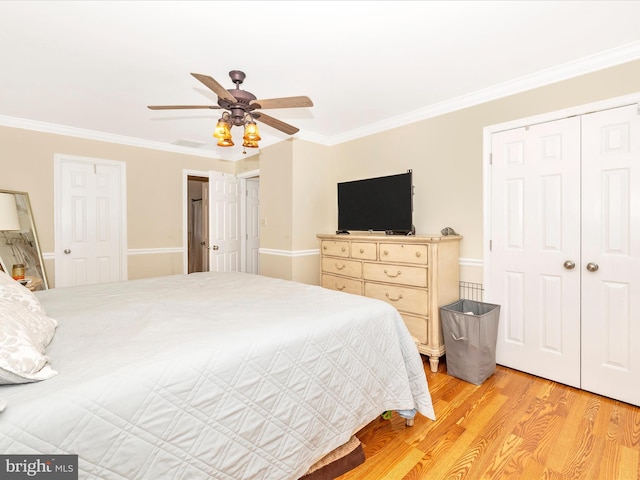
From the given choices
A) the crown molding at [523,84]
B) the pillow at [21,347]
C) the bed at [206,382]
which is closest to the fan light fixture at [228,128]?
the bed at [206,382]

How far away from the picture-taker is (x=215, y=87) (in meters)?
1.87

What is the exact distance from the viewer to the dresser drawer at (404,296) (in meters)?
2.71

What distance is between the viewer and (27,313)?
1231 millimetres

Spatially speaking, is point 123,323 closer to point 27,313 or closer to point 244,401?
point 27,313

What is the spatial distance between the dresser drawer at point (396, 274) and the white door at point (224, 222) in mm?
2457

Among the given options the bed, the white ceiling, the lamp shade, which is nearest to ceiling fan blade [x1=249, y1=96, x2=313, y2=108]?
the white ceiling

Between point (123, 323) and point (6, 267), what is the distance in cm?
275

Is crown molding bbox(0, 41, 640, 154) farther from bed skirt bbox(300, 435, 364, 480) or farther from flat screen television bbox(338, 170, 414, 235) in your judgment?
bed skirt bbox(300, 435, 364, 480)

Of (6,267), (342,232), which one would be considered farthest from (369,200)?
(6,267)

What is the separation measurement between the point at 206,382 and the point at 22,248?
3573 millimetres

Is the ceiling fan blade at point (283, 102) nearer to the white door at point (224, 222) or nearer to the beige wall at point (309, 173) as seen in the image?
the beige wall at point (309, 173)

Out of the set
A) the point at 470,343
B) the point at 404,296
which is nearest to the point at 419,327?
the point at 404,296

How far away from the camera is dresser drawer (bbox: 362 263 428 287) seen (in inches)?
106

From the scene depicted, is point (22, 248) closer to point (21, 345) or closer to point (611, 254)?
point (21, 345)
